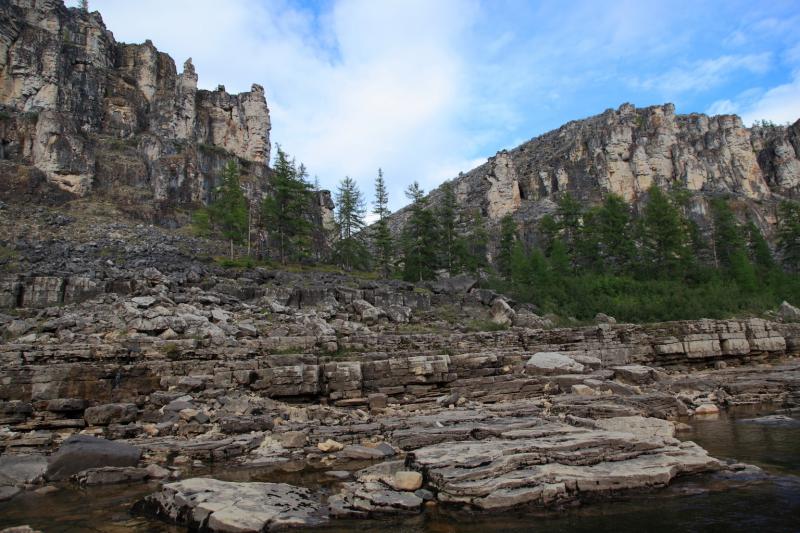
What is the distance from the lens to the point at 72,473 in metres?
8.26

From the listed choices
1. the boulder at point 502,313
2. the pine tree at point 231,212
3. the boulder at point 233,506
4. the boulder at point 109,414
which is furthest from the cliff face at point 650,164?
the boulder at point 233,506

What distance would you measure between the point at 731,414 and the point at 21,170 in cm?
5565

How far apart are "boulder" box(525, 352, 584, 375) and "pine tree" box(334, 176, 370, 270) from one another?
27.7 metres

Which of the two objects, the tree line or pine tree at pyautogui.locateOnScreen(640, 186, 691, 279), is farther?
pine tree at pyautogui.locateOnScreen(640, 186, 691, 279)

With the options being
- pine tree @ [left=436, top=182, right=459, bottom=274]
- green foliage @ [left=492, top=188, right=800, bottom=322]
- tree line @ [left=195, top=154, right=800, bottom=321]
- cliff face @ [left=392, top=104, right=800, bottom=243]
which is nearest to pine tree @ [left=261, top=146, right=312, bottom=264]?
tree line @ [left=195, top=154, right=800, bottom=321]

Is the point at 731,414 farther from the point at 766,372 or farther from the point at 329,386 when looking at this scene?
the point at 329,386

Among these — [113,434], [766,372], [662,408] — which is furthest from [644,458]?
[766,372]

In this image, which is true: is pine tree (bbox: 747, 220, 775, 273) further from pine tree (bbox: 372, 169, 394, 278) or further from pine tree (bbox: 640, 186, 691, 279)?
pine tree (bbox: 372, 169, 394, 278)

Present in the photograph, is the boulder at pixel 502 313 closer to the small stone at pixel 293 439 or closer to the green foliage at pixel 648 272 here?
the green foliage at pixel 648 272

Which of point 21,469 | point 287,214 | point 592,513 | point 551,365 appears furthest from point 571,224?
point 21,469

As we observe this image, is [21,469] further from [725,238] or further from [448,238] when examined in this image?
[725,238]

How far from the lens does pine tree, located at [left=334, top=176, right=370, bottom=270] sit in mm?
42441

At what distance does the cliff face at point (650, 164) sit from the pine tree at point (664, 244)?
3819 cm

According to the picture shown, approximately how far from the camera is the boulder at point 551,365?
16328 millimetres
